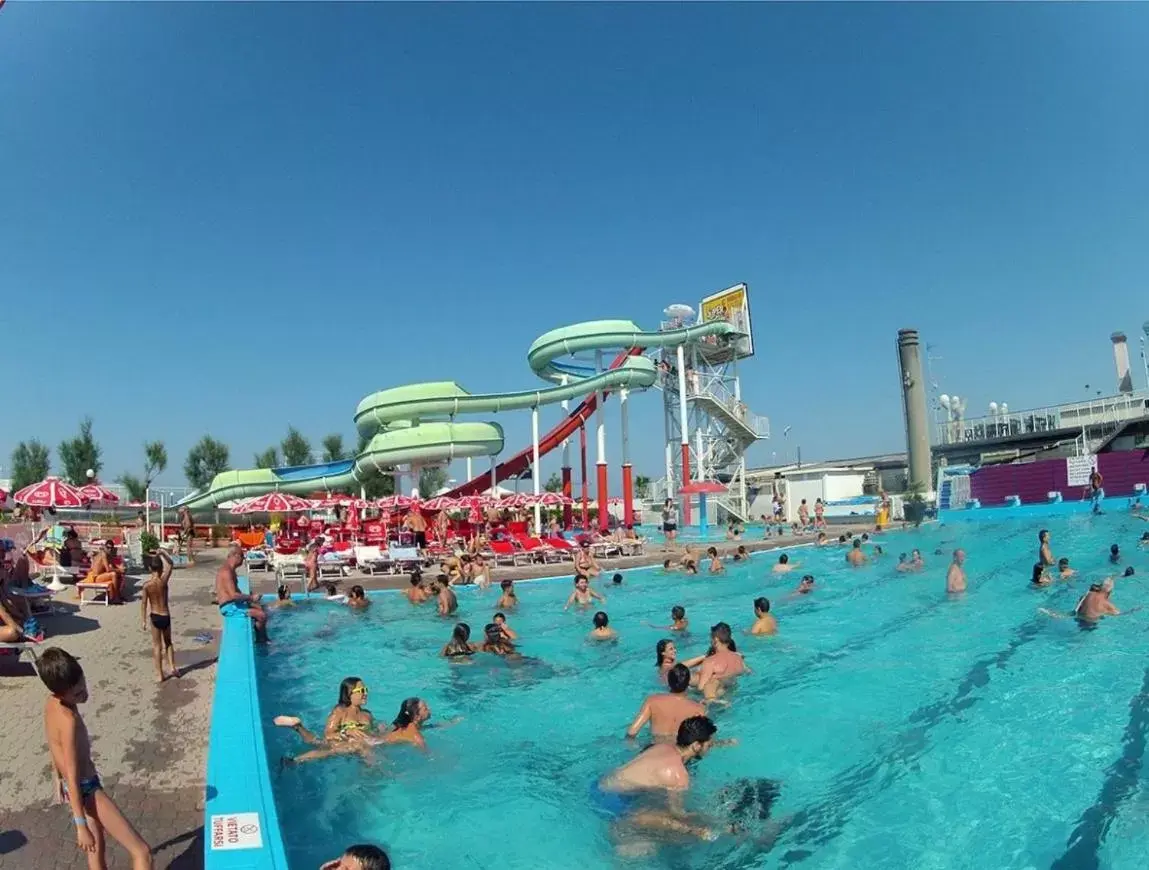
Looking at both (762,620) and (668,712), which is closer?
(668,712)

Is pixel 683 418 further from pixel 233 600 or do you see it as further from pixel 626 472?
pixel 233 600

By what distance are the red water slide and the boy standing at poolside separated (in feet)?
91.9

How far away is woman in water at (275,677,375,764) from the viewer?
21.4ft

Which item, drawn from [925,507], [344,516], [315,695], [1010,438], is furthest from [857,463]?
[315,695]

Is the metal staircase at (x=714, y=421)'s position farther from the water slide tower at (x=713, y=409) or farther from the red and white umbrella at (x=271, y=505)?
the red and white umbrella at (x=271, y=505)

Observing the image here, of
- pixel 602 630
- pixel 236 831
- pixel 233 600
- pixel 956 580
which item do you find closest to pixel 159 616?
pixel 233 600

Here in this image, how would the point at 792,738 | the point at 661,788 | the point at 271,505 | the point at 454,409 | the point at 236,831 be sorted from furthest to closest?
the point at 454,409, the point at 271,505, the point at 792,738, the point at 661,788, the point at 236,831

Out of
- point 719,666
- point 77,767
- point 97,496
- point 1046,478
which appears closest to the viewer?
point 77,767

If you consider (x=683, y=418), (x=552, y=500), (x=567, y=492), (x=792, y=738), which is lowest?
(x=792, y=738)

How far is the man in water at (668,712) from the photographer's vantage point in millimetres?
6570

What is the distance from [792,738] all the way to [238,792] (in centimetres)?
510

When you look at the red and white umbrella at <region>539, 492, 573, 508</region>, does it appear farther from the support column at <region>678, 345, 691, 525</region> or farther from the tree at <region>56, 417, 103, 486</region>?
the tree at <region>56, 417, 103, 486</region>

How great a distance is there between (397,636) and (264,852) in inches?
336

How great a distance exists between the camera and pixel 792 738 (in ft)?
24.5
